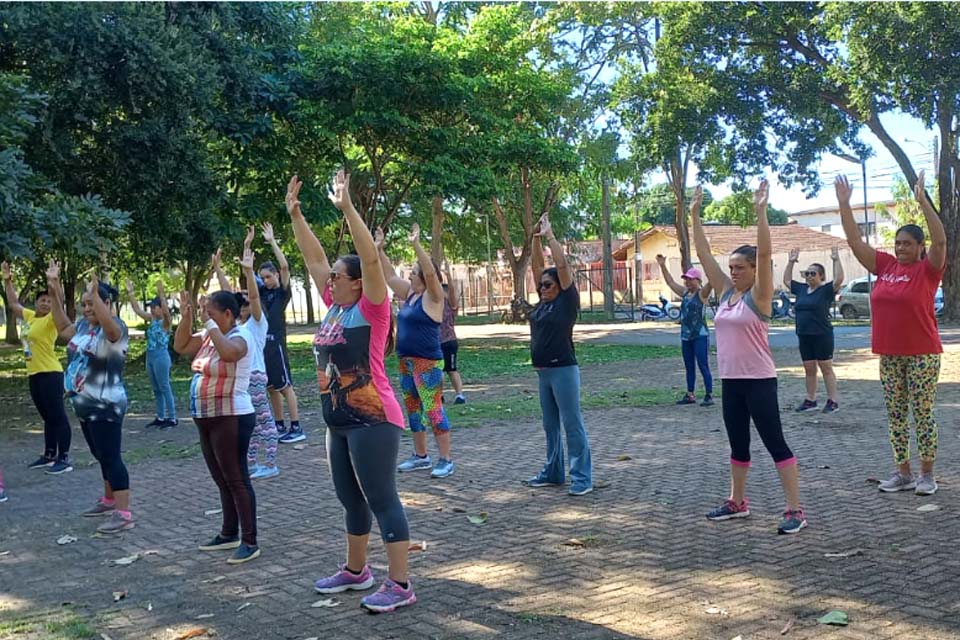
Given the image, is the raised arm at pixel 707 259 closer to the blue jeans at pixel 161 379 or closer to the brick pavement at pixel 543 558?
the brick pavement at pixel 543 558

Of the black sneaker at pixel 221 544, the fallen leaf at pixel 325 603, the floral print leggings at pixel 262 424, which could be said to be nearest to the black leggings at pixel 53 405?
the floral print leggings at pixel 262 424

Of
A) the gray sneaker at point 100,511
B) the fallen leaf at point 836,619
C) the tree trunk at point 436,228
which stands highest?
the tree trunk at point 436,228

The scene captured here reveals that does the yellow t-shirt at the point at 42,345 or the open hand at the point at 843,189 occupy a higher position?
the open hand at the point at 843,189

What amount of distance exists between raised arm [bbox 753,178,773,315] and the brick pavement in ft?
5.20

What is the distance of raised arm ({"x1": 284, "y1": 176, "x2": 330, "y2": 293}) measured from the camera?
515 centimetres

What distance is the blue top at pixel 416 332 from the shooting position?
26.0ft

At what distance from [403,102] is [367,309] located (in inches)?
653

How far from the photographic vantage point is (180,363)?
23.6 m

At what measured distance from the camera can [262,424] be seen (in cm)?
851

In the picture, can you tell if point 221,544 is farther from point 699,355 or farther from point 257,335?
point 699,355

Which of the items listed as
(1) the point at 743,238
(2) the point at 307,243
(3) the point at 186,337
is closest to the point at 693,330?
(3) the point at 186,337

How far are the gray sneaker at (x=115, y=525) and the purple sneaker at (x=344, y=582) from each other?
237 cm

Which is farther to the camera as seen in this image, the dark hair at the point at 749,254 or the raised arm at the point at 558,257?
the raised arm at the point at 558,257

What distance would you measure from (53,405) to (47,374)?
33cm
